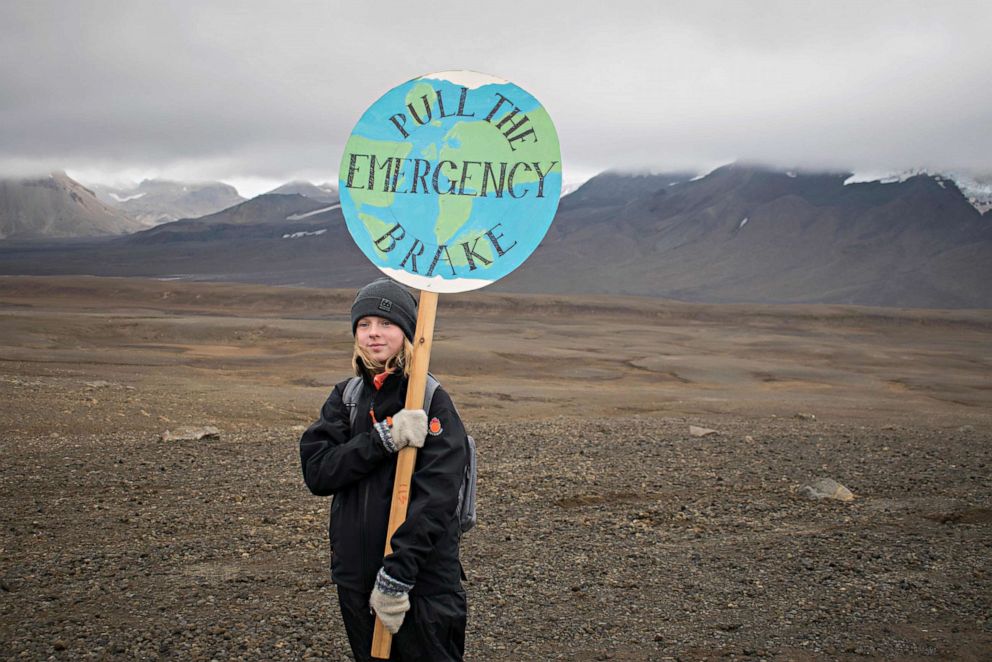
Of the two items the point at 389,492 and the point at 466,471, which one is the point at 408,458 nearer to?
the point at 389,492

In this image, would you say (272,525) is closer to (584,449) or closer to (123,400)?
(584,449)

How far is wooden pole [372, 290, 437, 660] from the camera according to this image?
115 inches

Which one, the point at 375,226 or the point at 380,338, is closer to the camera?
the point at 380,338

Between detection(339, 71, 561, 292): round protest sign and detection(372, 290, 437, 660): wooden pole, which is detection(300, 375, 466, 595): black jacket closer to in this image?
detection(372, 290, 437, 660): wooden pole

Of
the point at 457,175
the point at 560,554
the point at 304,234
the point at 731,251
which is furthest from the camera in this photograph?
the point at 304,234

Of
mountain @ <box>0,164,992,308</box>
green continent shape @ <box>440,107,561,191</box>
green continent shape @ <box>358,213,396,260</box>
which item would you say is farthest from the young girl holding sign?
mountain @ <box>0,164,992,308</box>

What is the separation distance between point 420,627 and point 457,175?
1657 millimetres

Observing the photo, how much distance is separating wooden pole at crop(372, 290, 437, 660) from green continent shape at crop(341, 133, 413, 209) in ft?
1.62

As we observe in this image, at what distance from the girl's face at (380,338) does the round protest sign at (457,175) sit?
0.25m

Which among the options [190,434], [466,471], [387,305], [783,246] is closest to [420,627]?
[466,471]

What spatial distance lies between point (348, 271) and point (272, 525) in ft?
321

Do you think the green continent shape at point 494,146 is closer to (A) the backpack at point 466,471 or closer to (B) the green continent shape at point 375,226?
(B) the green continent shape at point 375,226

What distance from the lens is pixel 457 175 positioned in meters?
3.28

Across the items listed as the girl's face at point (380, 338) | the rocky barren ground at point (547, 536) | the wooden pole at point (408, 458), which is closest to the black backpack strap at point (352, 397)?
the girl's face at point (380, 338)
